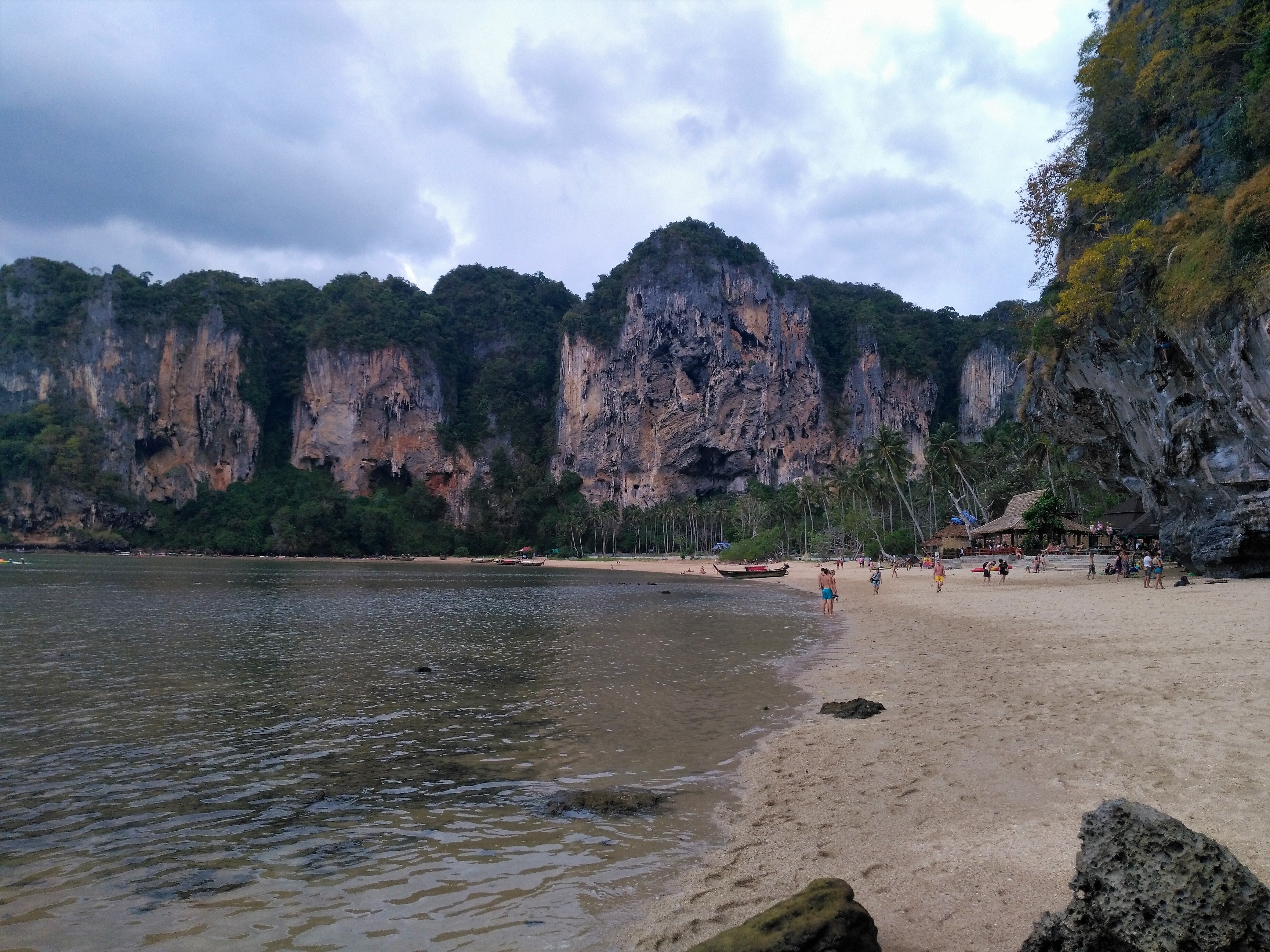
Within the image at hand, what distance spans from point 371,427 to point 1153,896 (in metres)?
134

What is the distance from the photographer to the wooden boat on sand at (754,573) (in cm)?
5394

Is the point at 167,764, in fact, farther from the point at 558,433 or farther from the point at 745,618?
the point at 558,433

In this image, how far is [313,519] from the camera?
105 metres

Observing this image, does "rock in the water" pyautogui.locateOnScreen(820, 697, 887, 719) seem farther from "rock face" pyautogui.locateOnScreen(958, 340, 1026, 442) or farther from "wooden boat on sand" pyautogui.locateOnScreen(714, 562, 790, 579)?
"rock face" pyautogui.locateOnScreen(958, 340, 1026, 442)

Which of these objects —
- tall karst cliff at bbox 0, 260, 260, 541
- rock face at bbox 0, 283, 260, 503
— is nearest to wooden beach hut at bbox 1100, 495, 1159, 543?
tall karst cliff at bbox 0, 260, 260, 541

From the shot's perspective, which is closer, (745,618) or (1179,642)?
(1179,642)

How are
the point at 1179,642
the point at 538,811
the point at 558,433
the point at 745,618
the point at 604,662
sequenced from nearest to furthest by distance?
the point at 538,811
the point at 1179,642
the point at 604,662
the point at 745,618
the point at 558,433

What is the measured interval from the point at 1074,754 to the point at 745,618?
56.3 ft

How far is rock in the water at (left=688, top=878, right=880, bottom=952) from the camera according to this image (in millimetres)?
3430

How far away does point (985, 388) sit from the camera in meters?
130

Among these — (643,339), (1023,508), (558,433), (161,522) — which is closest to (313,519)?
(161,522)

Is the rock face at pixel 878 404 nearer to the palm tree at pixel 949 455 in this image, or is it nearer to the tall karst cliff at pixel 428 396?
the tall karst cliff at pixel 428 396

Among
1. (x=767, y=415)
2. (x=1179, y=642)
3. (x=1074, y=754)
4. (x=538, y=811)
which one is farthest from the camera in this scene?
(x=767, y=415)

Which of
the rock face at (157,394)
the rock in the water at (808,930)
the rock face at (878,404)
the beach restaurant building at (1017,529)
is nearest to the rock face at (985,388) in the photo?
the rock face at (878,404)
